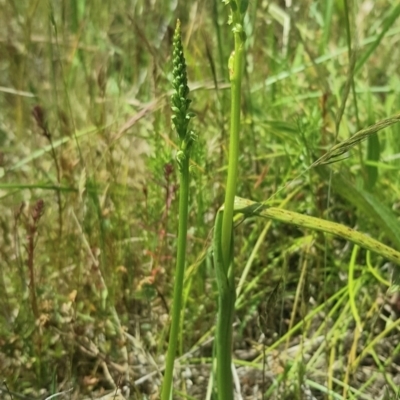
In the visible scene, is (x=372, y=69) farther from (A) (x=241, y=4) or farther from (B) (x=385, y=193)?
(A) (x=241, y=4)

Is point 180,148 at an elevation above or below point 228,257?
above

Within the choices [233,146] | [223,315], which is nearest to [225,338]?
[223,315]

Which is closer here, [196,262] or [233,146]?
[233,146]

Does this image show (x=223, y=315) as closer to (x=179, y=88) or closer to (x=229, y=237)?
(x=229, y=237)

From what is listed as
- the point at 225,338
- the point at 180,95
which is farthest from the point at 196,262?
the point at 180,95

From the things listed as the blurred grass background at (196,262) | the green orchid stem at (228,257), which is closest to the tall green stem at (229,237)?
the green orchid stem at (228,257)

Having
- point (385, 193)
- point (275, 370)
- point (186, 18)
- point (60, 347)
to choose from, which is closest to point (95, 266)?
point (60, 347)

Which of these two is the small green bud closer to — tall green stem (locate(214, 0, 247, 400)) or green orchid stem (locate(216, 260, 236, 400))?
tall green stem (locate(214, 0, 247, 400))

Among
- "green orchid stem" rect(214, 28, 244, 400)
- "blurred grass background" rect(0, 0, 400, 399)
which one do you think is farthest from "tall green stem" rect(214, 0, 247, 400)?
"blurred grass background" rect(0, 0, 400, 399)
